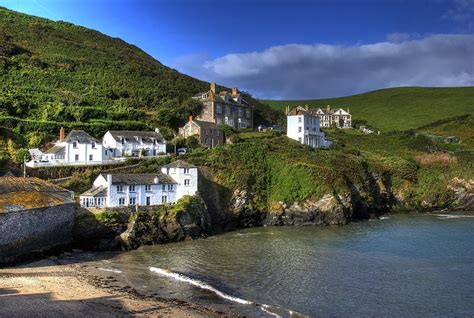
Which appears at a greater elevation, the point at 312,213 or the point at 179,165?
the point at 179,165

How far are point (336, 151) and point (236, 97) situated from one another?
80.0ft

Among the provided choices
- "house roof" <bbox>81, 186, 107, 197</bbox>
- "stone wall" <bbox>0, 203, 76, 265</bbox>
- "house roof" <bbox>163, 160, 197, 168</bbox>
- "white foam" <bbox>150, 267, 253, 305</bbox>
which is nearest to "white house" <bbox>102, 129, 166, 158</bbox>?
"house roof" <bbox>163, 160, 197, 168</bbox>

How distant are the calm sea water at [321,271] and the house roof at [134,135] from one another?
20585 millimetres

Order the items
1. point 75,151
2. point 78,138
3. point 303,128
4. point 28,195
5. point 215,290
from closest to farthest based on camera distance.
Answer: point 215,290 → point 28,195 → point 75,151 → point 78,138 → point 303,128

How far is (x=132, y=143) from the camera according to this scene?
6712 centimetres

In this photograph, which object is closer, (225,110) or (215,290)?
(215,290)

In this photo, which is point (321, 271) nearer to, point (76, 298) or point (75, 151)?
point (76, 298)

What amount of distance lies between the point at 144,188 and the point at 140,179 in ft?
3.50

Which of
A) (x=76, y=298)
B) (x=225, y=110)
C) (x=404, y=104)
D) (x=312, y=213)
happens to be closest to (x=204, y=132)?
(x=225, y=110)

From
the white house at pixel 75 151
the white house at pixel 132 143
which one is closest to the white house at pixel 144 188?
the white house at pixel 75 151

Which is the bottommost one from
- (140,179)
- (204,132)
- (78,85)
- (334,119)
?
(140,179)

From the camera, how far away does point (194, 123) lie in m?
76.8

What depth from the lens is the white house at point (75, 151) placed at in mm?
59406

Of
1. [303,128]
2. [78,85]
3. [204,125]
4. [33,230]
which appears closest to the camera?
[33,230]
